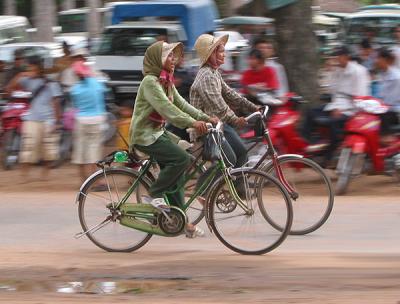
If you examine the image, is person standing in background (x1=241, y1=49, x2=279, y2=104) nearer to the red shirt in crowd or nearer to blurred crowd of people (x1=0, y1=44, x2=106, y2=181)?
the red shirt in crowd

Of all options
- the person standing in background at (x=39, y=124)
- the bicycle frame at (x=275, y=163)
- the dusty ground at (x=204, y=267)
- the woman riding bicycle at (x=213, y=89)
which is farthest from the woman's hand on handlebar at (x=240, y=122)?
the person standing in background at (x=39, y=124)

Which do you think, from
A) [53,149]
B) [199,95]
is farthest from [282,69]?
[199,95]

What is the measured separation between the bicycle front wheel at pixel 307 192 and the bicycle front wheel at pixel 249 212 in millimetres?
628

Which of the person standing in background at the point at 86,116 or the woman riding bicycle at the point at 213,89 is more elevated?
the woman riding bicycle at the point at 213,89

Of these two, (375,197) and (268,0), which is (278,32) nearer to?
(268,0)

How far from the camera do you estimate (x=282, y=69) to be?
12805 mm

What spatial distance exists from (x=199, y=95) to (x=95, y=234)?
5.31 feet

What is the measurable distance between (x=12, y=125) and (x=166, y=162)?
5.98 metres

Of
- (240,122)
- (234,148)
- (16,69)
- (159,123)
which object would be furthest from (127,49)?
(159,123)

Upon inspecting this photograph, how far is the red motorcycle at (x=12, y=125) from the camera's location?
13211 millimetres

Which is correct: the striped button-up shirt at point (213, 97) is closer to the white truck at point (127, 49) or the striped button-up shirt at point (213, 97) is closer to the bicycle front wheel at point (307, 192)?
the bicycle front wheel at point (307, 192)

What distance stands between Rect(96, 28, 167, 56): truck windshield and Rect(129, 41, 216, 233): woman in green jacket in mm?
10312

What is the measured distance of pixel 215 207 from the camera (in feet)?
25.6

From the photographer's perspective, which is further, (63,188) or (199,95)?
(63,188)
